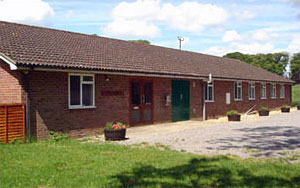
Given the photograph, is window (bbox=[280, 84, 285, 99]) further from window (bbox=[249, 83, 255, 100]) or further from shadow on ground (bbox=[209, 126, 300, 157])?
shadow on ground (bbox=[209, 126, 300, 157])

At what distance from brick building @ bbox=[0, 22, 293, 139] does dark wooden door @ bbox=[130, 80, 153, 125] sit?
0.05m

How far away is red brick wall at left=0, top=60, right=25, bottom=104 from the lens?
1184 cm

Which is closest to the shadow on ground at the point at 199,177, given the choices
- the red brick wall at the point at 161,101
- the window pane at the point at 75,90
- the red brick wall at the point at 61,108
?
the red brick wall at the point at 61,108

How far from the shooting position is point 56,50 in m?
14.4

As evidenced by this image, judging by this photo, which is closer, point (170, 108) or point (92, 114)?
point (92, 114)

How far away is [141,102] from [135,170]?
9.77 m

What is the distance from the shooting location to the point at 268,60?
258 feet

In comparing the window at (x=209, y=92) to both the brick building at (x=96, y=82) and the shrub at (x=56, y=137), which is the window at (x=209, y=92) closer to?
the brick building at (x=96, y=82)

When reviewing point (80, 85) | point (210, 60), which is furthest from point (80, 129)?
point (210, 60)

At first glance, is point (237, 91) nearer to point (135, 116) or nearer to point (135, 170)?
point (135, 116)

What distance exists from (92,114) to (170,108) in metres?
5.93

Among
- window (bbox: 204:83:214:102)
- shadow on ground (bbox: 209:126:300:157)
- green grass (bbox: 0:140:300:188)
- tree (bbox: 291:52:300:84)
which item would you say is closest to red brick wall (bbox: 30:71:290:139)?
window (bbox: 204:83:214:102)

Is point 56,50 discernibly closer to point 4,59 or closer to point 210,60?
point 4,59

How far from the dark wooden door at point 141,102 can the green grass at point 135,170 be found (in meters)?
6.83
